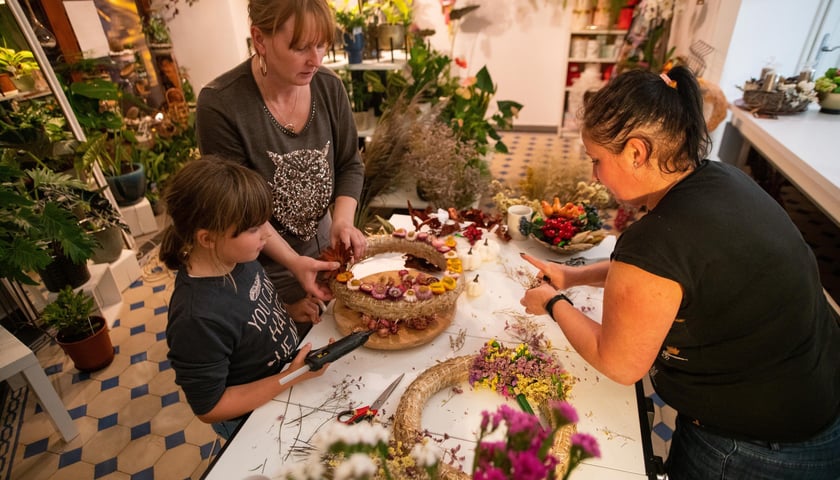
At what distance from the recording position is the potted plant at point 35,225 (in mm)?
1853

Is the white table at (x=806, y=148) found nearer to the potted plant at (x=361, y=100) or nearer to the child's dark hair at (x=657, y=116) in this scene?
the child's dark hair at (x=657, y=116)

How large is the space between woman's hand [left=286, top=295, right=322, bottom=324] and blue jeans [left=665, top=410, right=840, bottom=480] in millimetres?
1121

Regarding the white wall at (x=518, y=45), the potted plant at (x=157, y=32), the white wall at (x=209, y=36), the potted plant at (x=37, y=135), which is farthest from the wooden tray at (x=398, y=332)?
the white wall at (x=518, y=45)

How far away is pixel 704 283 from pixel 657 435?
1652mm

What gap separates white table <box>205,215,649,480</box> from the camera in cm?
97

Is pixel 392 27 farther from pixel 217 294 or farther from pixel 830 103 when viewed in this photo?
pixel 217 294

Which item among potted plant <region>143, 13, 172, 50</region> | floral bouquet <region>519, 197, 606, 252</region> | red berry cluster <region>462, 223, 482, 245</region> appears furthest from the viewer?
potted plant <region>143, 13, 172, 50</region>

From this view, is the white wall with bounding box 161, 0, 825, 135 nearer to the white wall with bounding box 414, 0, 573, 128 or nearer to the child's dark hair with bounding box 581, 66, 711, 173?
the white wall with bounding box 414, 0, 573, 128

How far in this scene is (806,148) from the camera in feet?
7.29

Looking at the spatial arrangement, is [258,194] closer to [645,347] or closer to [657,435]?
[645,347]

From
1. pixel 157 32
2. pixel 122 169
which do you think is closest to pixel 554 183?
pixel 122 169

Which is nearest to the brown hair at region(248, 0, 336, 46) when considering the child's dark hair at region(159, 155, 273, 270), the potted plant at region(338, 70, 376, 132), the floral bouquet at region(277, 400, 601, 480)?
the child's dark hair at region(159, 155, 273, 270)

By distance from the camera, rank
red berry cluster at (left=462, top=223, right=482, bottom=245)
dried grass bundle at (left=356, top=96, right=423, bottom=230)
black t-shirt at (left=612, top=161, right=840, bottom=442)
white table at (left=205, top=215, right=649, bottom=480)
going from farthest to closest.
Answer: dried grass bundle at (left=356, top=96, right=423, bottom=230)
red berry cluster at (left=462, top=223, right=482, bottom=245)
white table at (left=205, top=215, right=649, bottom=480)
black t-shirt at (left=612, top=161, right=840, bottom=442)

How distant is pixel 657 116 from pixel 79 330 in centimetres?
297
